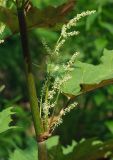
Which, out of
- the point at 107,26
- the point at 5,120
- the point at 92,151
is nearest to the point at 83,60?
the point at 107,26

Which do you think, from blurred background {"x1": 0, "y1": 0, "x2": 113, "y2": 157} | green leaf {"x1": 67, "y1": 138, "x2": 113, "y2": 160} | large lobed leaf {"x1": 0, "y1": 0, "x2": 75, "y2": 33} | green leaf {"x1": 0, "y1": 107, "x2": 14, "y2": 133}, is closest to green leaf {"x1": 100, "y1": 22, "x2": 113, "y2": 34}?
blurred background {"x1": 0, "y1": 0, "x2": 113, "y2": 157}

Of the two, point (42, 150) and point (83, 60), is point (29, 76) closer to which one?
point (42, 150)

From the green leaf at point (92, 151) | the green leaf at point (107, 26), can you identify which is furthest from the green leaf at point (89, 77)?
the green leaf at point (107, 26)

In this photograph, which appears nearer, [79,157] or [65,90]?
[65,90]

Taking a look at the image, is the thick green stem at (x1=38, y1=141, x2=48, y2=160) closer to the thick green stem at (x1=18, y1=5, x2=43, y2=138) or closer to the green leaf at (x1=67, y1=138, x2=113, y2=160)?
the thick green stem at (x1=18, y1=5, x2=43, y2=138)

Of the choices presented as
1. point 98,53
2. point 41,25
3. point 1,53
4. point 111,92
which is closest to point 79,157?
point 41,25

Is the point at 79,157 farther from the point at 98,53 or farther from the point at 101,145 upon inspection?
the point at 98,53

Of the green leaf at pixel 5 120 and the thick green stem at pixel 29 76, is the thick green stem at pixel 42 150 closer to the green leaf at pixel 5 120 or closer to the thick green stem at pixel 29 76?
the thick green stem at pixel 29 76
